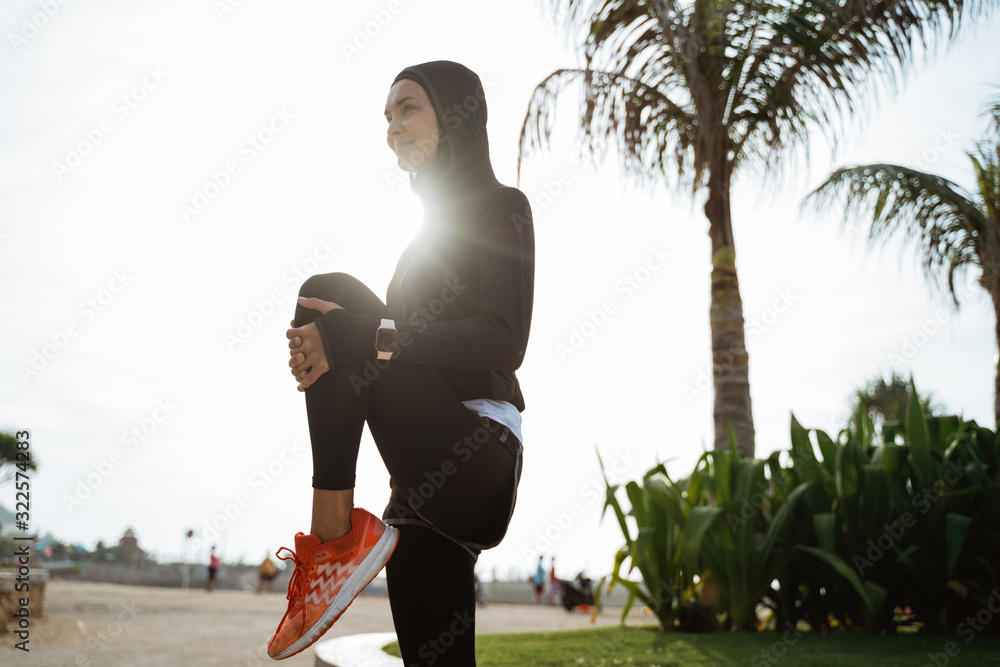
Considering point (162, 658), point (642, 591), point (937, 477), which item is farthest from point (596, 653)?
point (162, 658)

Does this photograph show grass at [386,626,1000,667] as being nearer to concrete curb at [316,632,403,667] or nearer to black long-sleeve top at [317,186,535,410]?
concrete curb at [316,632,403,667]

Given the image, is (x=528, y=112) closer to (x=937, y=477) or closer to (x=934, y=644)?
(x=937, y=477)

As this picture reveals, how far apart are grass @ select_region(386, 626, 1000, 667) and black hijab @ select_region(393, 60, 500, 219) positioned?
238cm

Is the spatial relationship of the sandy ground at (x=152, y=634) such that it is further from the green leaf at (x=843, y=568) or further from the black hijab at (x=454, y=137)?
the black hijab at (x=454, y=137)

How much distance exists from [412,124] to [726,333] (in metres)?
4.18

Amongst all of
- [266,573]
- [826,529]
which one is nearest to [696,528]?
[826,529]

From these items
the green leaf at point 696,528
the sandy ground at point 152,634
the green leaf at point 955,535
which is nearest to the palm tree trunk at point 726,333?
the green leaf at point 696,528

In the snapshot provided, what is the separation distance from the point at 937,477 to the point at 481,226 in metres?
3.63

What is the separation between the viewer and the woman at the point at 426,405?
3.85ft

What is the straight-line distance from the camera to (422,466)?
118 cm

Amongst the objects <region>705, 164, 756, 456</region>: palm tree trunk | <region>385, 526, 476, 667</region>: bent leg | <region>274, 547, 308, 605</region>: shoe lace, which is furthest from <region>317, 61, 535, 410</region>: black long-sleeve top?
<region>705, 164, 756, 456</region>: palm tree trunk

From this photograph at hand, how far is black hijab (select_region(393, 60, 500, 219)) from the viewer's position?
148cm

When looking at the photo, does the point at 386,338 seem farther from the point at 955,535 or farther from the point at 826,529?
the point at 955,535

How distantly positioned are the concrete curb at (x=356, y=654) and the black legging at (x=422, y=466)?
1.69 meters
